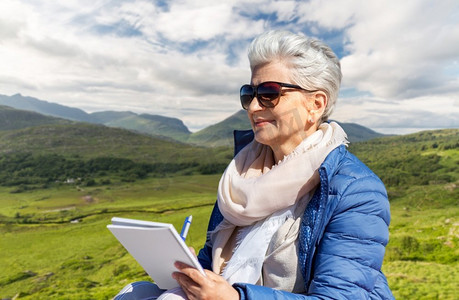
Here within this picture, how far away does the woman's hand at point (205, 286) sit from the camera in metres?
1.67

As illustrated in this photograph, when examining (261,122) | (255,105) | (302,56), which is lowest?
(261,122)

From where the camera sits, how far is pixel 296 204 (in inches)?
82.5

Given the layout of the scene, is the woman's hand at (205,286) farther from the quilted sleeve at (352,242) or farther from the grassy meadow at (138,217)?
the grassy meadow at (138,217)

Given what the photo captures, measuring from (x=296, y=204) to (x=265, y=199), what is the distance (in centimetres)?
22

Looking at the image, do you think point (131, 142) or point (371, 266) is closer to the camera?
point (371, 266)

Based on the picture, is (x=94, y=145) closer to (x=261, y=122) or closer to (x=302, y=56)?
(x=261, y=122)

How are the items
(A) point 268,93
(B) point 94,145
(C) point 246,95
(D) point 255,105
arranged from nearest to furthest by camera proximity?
1. (A) point 268,93
2. (D) point 255,105
3. (C) point 246,95
4. (B) point 94,145


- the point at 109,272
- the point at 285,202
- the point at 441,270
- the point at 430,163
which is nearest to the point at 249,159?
the point at 285,202

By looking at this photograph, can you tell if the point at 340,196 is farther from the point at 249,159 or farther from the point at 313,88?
the point at 249,159

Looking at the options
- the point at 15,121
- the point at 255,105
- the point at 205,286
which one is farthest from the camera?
the point at 15,121

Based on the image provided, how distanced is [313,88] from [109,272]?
79.4ft

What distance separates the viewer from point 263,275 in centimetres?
210

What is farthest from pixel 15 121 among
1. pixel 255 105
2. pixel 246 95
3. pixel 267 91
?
pixel 267 91

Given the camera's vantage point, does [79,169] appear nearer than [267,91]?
No
